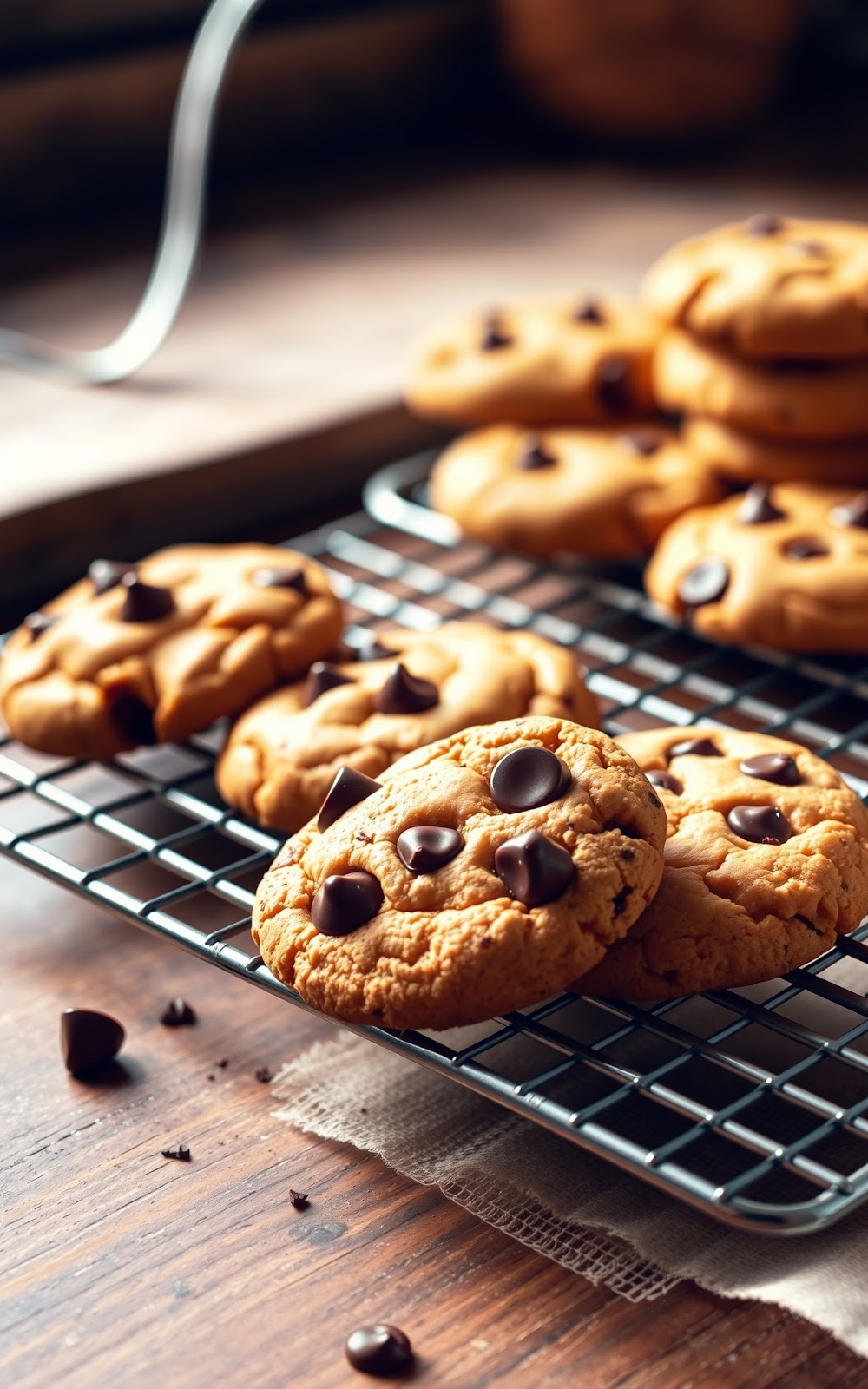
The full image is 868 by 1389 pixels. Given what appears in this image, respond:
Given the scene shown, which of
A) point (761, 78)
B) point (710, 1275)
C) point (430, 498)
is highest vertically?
point (761, 78)

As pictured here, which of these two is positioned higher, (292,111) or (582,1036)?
(292,111)

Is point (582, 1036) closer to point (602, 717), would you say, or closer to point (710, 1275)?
point (710, 1275)

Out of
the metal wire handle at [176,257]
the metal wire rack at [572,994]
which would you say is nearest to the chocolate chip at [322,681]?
the metal wire rack at [572,994]

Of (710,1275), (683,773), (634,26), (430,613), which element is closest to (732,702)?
(683,773)

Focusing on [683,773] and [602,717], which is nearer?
[683,773]

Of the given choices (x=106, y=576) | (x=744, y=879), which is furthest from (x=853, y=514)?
(x=106, y=576)

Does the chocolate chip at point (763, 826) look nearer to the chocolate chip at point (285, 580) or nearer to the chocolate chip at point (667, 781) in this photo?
the chocolate chip at point (667, 781)
